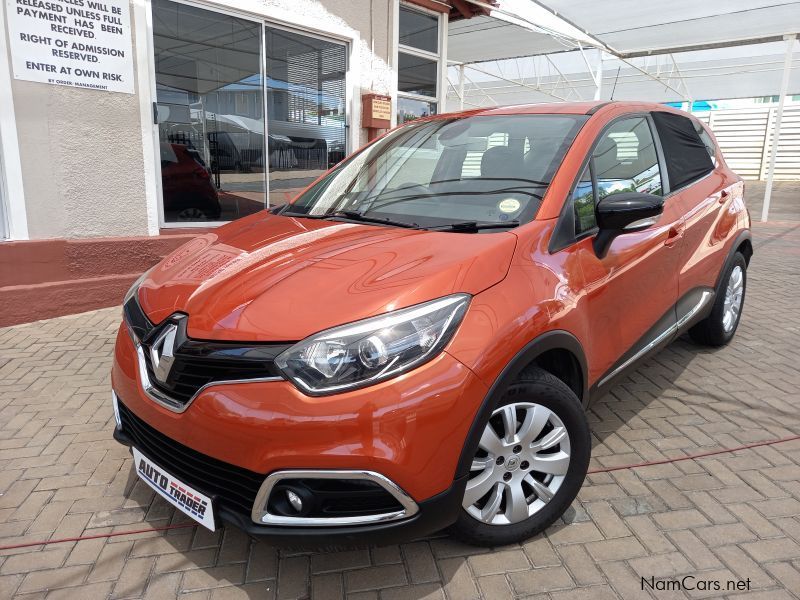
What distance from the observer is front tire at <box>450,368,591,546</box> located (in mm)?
2119

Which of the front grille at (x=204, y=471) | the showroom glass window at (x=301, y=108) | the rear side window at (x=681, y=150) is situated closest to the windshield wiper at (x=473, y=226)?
the front grille at (x=204, y=471)

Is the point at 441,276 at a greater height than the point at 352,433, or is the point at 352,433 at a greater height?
the point at 441,276

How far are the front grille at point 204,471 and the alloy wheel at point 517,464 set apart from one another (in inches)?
29.3

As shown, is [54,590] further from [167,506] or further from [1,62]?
[1,62]

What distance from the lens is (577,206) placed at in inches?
102

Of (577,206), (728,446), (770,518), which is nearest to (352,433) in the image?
(577,206)

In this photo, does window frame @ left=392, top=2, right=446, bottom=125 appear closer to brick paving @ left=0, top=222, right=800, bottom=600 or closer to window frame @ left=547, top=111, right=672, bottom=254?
window frame @ left=547, top=111, right=672, bottom=254

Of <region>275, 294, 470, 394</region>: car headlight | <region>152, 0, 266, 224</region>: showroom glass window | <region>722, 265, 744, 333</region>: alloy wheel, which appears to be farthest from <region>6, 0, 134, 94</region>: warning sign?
<region>722, 265, 744, 333</region>: alloy wheel

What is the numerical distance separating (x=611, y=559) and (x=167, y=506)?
1.88m

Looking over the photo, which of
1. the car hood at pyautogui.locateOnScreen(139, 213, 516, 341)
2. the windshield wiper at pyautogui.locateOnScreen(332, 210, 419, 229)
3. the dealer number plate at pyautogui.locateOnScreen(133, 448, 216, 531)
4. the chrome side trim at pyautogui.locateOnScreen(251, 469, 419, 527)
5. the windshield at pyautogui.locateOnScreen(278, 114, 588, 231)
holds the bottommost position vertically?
the dealer number plate at pyautogui.locateOnScreen(133, 448, 216, 531)

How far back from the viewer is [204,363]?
1.96 meters

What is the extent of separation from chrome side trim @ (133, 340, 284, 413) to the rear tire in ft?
11.6

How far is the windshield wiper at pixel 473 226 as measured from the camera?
7.81ft

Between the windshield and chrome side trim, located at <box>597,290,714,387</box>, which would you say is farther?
chrome side trim, located at <box>597,290,714,387</box>
